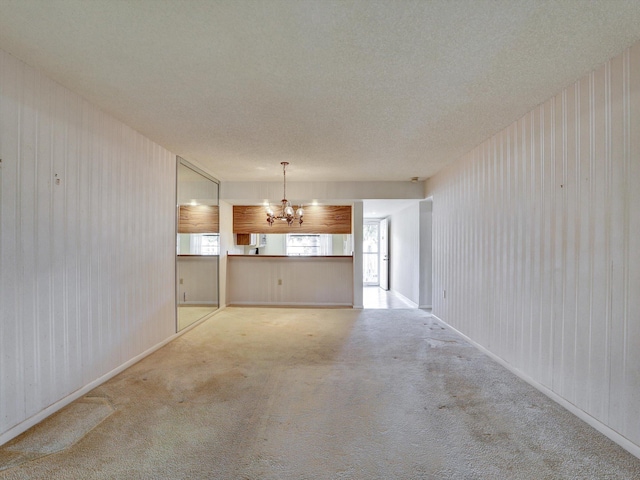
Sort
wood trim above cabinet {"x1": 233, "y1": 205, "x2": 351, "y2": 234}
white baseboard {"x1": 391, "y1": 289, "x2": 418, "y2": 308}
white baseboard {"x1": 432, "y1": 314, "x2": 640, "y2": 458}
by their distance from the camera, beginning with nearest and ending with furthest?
1. white baseboard {"x1": 432, "y1": 314, "x2": 640, "y2": 458}
2. white baseboard {"x1": 391, "y1": 289, "x2": 418, "y2": 308}
3. wood trim above cabinet {"x1": 233, "y1": 205, "x2": 351, "y2": 234}

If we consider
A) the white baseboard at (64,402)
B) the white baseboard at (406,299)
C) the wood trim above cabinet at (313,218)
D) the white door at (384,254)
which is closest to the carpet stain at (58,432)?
the white baseboard at (64,402)

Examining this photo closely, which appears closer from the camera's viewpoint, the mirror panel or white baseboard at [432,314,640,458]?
white baseboard at [432,314,640,458]

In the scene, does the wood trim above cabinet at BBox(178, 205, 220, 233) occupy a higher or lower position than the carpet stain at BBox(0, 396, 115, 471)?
higher

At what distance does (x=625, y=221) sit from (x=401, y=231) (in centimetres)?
523

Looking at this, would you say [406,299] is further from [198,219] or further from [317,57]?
[317,57]

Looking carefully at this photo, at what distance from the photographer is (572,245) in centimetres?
213

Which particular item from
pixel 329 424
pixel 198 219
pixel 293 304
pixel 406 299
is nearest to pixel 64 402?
pixel 329 424

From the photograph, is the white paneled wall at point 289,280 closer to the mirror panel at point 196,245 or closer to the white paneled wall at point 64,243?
the mirror panel at point 196,245

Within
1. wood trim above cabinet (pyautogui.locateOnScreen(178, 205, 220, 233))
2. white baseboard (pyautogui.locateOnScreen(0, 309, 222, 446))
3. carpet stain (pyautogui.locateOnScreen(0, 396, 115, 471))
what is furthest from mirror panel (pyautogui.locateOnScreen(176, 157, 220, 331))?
carpet stain (pyautogui.locateOnScreen(0, 396, 115, 471))

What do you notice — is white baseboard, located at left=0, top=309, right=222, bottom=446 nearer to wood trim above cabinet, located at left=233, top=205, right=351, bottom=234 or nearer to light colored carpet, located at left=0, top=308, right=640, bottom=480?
light colored carpet, located at left=0, top=308, right=640, bottom=480

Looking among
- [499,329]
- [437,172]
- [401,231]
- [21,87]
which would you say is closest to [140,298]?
[21,87]

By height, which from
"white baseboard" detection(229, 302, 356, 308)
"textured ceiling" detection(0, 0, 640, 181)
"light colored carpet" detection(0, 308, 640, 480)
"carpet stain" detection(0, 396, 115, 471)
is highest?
"textured ceiling" detection(0, 0, 640, 181)

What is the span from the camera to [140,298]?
3143mm

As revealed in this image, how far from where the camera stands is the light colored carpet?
1.60 metres
